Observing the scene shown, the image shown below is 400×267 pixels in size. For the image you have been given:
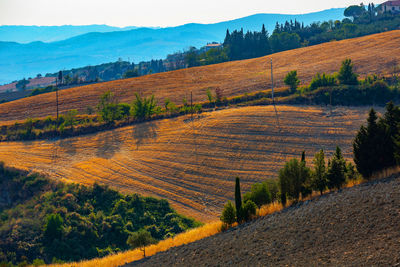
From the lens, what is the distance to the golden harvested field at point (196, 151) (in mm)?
43031

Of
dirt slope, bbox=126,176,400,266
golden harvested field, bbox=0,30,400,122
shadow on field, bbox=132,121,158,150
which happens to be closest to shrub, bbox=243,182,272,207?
dirt slope, bbox=126,176,400,266

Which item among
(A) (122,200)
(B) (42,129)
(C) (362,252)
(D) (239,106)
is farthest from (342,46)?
(C) (362,252)

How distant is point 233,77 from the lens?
280 ft

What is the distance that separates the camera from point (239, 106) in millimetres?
64938

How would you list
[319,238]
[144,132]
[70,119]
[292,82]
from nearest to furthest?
1. [319,238]
2. [144,132]
3. [70,119]
4. [292,82]

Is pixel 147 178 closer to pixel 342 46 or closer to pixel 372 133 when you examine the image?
pixel 372 133

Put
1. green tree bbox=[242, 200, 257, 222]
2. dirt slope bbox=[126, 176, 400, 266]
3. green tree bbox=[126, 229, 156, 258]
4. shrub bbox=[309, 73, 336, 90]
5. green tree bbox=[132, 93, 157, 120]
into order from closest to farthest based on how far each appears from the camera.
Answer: dirt slope bbox=[126, 176, 400, 266] → green tree bbox=[242, 200, 257, 222] → green tree bbox=[126, 229, 156, 258] → green tree bbox=[132, 93, 157, 120] → shrub bbox=[309, 73, 336, 90]

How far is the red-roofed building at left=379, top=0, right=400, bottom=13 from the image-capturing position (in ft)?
466

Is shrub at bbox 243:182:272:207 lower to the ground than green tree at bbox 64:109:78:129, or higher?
lower

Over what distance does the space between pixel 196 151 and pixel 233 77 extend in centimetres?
3773

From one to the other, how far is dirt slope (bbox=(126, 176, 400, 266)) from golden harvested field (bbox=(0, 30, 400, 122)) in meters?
50.8

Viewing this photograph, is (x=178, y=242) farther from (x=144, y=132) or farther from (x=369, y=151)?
(x=144, y=132)

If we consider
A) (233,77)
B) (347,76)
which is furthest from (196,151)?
(233,77)

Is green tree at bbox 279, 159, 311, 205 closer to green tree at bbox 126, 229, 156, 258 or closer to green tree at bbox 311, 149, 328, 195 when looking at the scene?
green tree at bbox 311, 149, 328, 195
